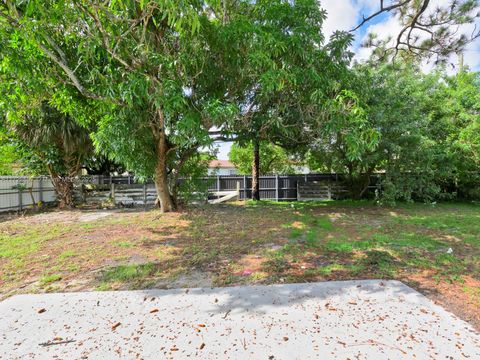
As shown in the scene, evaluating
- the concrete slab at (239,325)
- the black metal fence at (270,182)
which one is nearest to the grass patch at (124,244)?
the concrete slab at (239,325)

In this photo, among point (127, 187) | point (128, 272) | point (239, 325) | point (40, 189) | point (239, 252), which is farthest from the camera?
point (127, 187)

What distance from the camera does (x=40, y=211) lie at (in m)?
9.09

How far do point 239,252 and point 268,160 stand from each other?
1185 centimetres

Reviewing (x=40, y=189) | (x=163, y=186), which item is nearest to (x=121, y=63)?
(x=163, y=186)

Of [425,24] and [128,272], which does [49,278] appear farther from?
[425,24]

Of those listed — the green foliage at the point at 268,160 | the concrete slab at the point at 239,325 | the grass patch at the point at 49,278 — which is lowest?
the concrete slab at the point at 239,325

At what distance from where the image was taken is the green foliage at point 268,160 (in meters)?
15.0

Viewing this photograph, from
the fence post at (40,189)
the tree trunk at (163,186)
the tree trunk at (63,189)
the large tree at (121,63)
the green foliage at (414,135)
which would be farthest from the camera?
the fence post at (40,189)

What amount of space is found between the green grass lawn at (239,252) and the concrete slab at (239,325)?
0.31 m

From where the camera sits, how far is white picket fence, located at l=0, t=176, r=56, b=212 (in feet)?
29.7

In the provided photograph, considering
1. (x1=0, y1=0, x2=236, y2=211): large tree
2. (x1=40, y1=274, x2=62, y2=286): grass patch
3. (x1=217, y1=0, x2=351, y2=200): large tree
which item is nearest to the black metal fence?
(x1=217, y1=0, x2=351, y2=200): large tree

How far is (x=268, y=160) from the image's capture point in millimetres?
15664

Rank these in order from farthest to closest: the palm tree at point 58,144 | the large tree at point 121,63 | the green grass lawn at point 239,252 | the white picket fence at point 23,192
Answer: the white picket fence at point 23,192
the palm tree at point 58,144
the large tree at point 121,63
the green grass lawn at point 239,252

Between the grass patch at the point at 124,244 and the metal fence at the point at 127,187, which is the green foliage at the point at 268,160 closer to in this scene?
the metal fence at the point at 127,187
